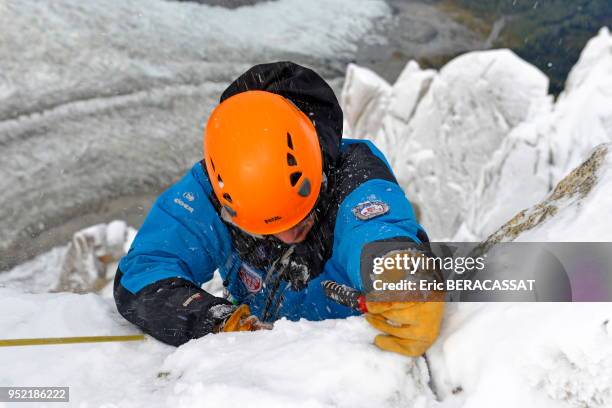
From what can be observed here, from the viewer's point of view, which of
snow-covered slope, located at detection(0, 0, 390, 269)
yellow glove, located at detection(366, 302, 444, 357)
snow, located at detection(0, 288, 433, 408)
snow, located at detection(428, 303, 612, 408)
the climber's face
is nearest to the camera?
snow, located at detection(428, 303, 612, 408)

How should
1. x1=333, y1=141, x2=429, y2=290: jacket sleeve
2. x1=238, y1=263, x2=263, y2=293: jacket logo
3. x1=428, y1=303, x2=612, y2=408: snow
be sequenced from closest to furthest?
1. x1=428, y1=303, x2=612, y2=408: snow
2. x1=333, y1=141, x2=429, y2=290: jacket sleeve
3. x1=238, y1=263, x2=263, y2=293: jacket logo

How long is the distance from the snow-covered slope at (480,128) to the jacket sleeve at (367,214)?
5104 millimetres

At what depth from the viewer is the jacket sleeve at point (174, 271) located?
2.51m

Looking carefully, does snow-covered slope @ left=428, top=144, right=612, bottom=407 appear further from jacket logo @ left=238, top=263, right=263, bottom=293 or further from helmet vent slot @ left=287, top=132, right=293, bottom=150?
jacket logo @ left=238, top=263, right=263, bottom=293

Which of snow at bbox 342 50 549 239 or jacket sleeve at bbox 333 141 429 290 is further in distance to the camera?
snow at bbox 342 50 549 239

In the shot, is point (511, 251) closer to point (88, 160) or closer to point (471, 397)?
point (471, 397)

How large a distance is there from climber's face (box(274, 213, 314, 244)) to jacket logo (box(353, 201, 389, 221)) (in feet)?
1.21

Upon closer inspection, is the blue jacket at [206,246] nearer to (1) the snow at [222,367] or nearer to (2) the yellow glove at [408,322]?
(1) the snow at [222,367]

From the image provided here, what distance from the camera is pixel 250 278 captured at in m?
3.12

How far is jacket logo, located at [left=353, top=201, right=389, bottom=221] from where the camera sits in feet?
7.82

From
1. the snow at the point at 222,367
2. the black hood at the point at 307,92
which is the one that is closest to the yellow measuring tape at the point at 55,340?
the snow at the point at 222,367

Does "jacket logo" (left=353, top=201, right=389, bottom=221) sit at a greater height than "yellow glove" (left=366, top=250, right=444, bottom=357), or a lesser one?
greater

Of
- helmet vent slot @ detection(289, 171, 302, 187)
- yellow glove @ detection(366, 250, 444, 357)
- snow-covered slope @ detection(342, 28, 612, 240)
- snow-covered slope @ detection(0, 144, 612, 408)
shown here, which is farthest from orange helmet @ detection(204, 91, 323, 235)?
snow-covered slope @ detection(342, 28, 612, 240)

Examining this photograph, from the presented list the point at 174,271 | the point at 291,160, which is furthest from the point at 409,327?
the point at 174,271
